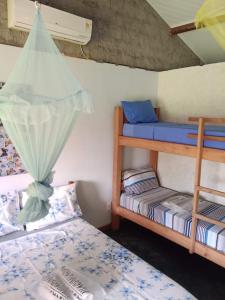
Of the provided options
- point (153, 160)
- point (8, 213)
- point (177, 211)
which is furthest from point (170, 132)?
point (8, 213)

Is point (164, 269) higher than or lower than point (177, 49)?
lower

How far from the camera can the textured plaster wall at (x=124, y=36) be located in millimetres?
2789

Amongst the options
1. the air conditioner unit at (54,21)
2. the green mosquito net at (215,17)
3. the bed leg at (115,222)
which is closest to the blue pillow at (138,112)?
the air conditioner unit at (54,21)

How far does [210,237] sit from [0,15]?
2.84 m

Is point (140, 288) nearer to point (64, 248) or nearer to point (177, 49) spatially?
point (64, 248)

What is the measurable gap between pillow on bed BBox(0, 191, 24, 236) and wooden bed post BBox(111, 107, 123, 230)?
51.3 inches

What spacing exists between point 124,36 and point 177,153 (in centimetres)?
177

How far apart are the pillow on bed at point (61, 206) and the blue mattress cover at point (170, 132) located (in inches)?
37.8

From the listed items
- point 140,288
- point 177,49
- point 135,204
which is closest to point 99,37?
point 177,49

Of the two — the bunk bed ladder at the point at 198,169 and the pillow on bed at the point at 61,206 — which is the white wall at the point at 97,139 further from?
the bunk bed ladder at the point at 198,169

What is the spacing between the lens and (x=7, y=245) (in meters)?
2.20

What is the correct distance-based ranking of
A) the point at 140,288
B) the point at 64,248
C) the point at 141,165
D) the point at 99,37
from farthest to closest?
1. the point at 141,165
2. the point at 99,37
3. the point at 64,248
4. the point at 140,288

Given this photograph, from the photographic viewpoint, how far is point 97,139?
10.6ft

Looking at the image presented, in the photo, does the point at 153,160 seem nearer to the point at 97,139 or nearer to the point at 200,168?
the point at 97,139
